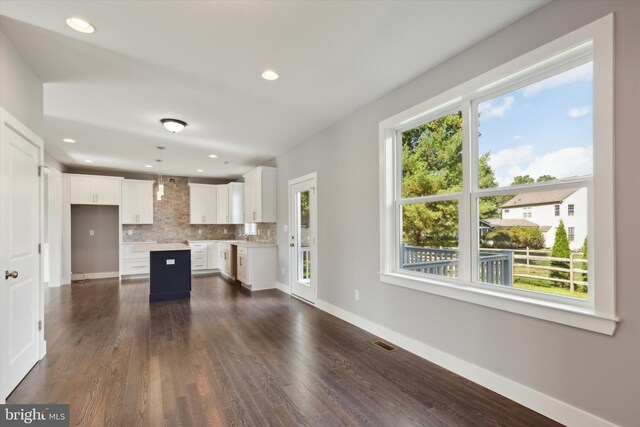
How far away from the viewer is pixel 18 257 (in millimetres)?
2566

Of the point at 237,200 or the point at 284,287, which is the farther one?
the point at 237,200

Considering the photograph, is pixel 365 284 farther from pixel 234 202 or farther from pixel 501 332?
pixel 234 202

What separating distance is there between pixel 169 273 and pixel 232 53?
429cm

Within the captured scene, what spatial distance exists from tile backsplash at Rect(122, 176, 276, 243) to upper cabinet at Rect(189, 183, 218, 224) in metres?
0.23

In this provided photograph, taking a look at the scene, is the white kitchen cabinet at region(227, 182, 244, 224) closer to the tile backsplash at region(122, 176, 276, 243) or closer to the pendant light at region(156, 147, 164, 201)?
the tile backsplash at region(122, 176, 276, 243)

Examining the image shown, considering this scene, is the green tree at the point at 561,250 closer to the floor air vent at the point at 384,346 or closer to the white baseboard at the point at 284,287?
the floor air vent at the point at 384,346

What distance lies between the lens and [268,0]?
1.99 meters

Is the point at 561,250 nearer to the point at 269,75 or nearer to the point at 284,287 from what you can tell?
the point at 269,75

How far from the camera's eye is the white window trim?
5.81 feet

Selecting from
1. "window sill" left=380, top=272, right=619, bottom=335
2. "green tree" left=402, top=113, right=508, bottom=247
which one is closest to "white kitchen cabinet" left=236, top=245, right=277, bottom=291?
"green tree" left=402, top=113, right=508, bottom=247

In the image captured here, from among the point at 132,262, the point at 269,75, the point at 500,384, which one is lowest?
the point at 500,384

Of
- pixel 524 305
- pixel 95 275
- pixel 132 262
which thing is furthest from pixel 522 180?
pixel 95 275

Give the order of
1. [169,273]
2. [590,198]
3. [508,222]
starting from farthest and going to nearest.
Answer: [169,273] → [508,222] → [590,198]

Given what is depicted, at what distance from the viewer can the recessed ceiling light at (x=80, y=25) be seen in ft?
7.21
